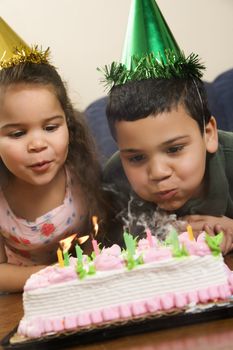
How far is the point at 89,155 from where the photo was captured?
58.4 inches

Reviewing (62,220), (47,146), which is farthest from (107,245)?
(47,146)

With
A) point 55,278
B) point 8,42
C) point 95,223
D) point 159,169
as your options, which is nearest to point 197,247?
point 55,278

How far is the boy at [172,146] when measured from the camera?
4.38 feet

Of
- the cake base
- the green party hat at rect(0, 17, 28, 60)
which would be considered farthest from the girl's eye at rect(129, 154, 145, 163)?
the cake base

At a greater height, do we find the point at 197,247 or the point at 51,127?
the point at 51,127

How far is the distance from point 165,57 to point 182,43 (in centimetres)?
19

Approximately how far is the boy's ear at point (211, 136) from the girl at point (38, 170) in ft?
0.89

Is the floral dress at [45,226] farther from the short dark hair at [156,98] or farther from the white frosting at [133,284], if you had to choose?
the white frosting at [133,284]

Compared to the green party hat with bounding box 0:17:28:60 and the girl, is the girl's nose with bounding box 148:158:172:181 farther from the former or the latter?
the green party hat with bounding box 0:17:28:60

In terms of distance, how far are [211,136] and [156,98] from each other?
16cm

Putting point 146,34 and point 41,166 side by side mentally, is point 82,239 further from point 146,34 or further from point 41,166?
point 146,34

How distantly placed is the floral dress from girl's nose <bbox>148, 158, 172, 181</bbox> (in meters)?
0.23

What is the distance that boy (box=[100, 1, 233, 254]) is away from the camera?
1.33 meters

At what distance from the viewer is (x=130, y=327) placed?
0.96 m
